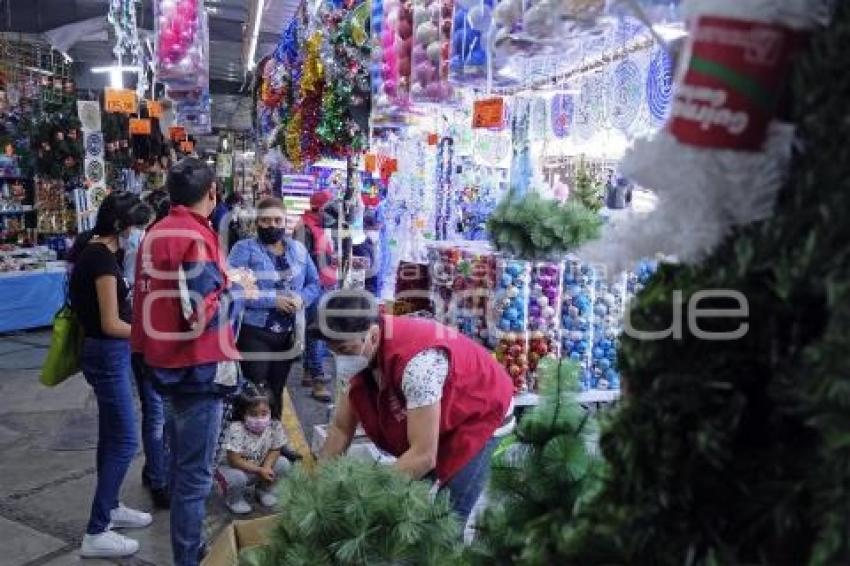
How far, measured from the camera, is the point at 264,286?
4.59m

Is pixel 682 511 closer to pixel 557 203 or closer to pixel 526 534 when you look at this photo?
pixel 526 534

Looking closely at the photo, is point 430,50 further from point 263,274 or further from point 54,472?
point 54,472

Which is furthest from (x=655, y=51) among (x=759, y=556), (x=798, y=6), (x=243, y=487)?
(x=243, y=487)

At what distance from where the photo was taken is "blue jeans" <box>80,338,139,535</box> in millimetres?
3305

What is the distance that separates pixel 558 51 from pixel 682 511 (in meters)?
2.07

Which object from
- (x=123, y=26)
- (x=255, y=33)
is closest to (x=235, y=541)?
(x=123, y=26)

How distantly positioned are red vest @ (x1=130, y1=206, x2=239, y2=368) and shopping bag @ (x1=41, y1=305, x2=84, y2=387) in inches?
24.6

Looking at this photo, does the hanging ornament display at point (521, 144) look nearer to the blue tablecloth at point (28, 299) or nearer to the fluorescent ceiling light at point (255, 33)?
the blue tablecloth at point (28, 299)

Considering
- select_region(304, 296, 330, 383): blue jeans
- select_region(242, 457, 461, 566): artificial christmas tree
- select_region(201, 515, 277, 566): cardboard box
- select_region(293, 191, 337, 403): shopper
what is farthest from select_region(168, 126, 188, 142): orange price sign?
select_region(242, 457, 461, 566): artificial christmas tree

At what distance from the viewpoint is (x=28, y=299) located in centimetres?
852

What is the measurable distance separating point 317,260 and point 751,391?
589cm

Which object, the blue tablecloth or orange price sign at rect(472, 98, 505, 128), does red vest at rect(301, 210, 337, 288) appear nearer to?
orange price sign at rect(472, 98, 505, 128)

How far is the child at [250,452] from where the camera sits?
13.6 feet

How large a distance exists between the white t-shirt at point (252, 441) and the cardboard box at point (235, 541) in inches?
94.2
